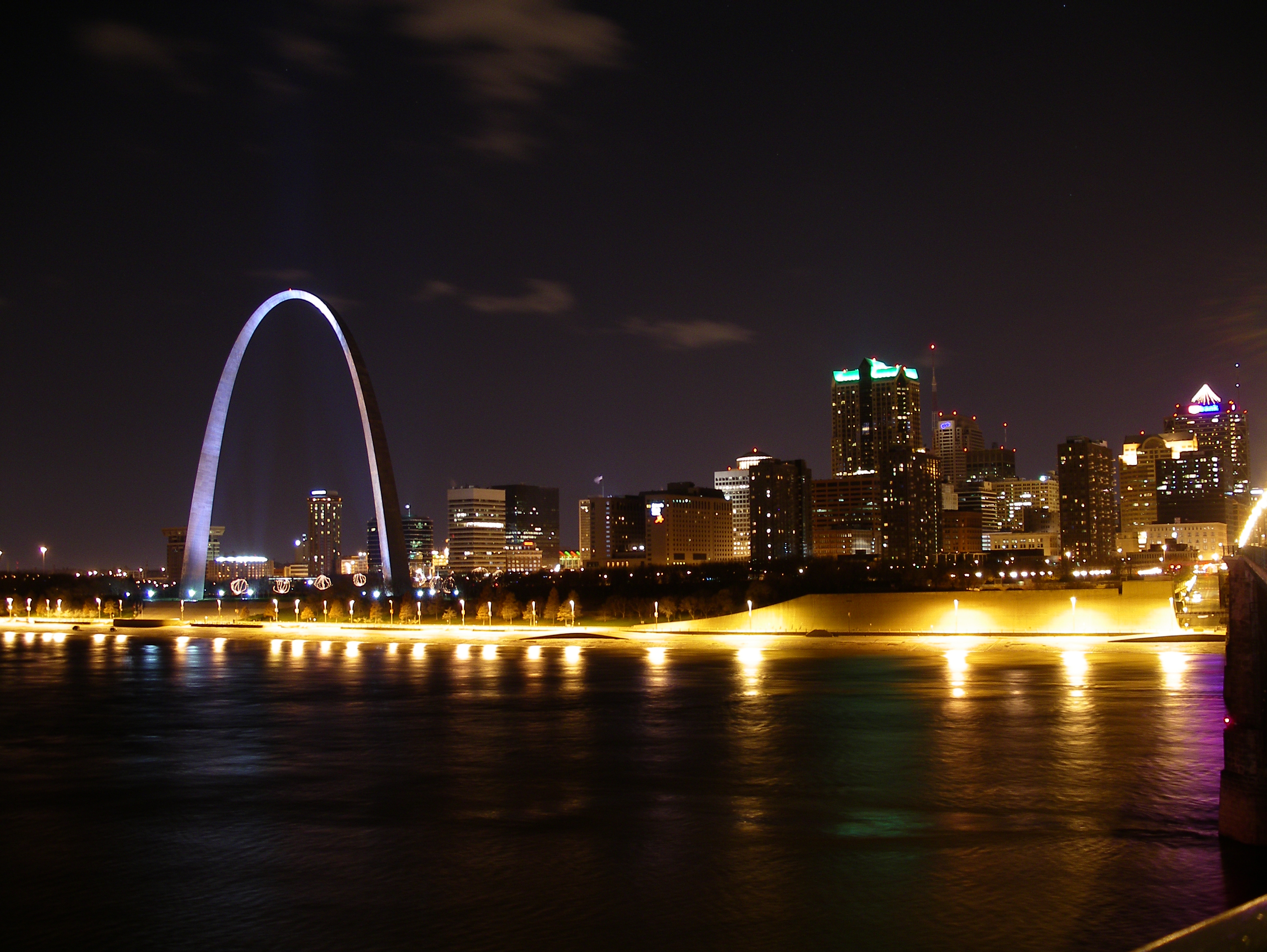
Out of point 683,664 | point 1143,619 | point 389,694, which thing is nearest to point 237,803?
point 389,694

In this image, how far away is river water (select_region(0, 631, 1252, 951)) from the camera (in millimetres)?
13141

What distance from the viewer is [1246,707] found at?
14.7 meters

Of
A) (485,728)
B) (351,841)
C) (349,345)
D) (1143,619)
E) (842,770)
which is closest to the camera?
(351,841)

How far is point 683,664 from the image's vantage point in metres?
45.2

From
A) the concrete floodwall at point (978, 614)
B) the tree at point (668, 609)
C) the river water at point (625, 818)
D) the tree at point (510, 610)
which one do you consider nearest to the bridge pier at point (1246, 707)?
the river water at point (625, 818)

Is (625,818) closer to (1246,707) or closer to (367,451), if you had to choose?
(1246,707)

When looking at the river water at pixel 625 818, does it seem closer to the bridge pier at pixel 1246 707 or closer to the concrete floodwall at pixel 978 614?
the bridge pier at pixel 1246 707

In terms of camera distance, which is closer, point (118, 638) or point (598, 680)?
point (598, 680)

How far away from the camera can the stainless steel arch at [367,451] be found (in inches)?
2783

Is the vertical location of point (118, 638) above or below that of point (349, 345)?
below

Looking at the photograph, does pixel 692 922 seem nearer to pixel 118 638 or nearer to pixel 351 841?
pixel 351 841

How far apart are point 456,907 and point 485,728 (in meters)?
14.3

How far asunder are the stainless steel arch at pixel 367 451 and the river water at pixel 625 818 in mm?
36066

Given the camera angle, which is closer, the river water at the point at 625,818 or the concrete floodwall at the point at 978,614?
the river water at the point at 625,818
